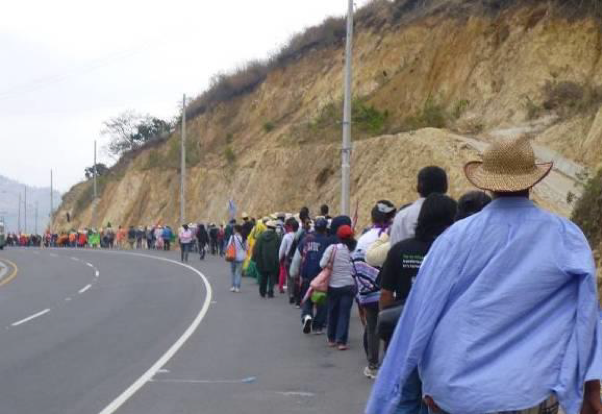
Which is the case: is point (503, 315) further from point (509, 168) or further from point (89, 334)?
point (89, 334)

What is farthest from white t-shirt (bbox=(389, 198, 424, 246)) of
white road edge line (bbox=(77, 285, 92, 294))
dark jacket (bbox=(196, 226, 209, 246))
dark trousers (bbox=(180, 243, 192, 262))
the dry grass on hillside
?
dark jacket (bbox=(196, 226, 209, 246))

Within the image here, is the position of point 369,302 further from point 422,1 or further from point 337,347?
point 422,1

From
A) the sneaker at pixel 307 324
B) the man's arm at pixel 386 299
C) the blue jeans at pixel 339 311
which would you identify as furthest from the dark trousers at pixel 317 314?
the man's arm at pixel 386 299

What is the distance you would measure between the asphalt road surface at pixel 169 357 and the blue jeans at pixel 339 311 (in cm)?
25

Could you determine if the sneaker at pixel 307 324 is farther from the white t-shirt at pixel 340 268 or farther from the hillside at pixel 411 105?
the hillside at pixel 411 105

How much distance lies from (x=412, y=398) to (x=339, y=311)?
8643mm

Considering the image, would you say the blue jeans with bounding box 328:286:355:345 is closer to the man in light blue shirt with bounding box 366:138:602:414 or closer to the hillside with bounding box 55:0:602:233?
the man in light blue shirt with bounding box 366:138:602:414

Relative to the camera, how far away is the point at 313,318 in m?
15.5

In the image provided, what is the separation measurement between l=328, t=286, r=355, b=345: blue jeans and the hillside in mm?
8967

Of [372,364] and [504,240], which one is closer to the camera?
[504,240]

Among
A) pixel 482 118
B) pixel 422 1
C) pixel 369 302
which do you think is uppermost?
pixel 422 1

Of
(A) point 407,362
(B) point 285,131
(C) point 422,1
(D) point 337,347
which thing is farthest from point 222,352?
(B) point 285,131

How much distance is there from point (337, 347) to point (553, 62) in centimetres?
2566

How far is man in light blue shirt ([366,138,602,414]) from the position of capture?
391cm
